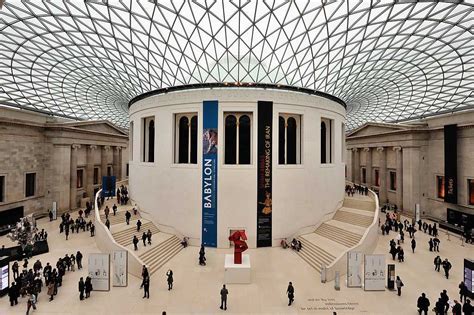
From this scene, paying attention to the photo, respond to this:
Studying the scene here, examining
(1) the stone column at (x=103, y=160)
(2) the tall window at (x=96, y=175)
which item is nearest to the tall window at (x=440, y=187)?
(1) the stone column at (x=103, y=160)

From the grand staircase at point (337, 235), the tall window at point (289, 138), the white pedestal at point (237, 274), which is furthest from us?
the tall window at point (289, 138)

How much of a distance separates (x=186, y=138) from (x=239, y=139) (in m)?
4.83

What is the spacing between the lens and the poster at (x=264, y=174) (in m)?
20.0

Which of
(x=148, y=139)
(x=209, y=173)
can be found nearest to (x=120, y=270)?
(x=209, y=173)

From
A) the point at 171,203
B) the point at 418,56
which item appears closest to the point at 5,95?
the point at 171,203

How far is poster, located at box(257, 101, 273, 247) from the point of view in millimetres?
19953

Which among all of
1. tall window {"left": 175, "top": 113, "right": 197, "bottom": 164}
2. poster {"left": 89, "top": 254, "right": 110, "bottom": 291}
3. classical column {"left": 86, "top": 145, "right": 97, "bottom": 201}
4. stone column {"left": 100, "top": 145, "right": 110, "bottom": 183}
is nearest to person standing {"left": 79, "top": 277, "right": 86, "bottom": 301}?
poster {"left": 89, "top": 254, "right": 110, "bottom": 291}

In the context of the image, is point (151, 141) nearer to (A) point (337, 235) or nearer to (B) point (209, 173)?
(B) point (209, 173)

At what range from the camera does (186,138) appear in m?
21.8

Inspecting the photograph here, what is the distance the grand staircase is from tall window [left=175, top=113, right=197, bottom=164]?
11.7 metres

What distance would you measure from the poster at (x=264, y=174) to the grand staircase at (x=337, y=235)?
3164mm

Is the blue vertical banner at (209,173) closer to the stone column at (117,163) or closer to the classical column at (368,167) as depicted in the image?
the stone column at (117,163)

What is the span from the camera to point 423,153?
3094cm

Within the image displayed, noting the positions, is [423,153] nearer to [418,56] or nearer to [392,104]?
[418,56]
